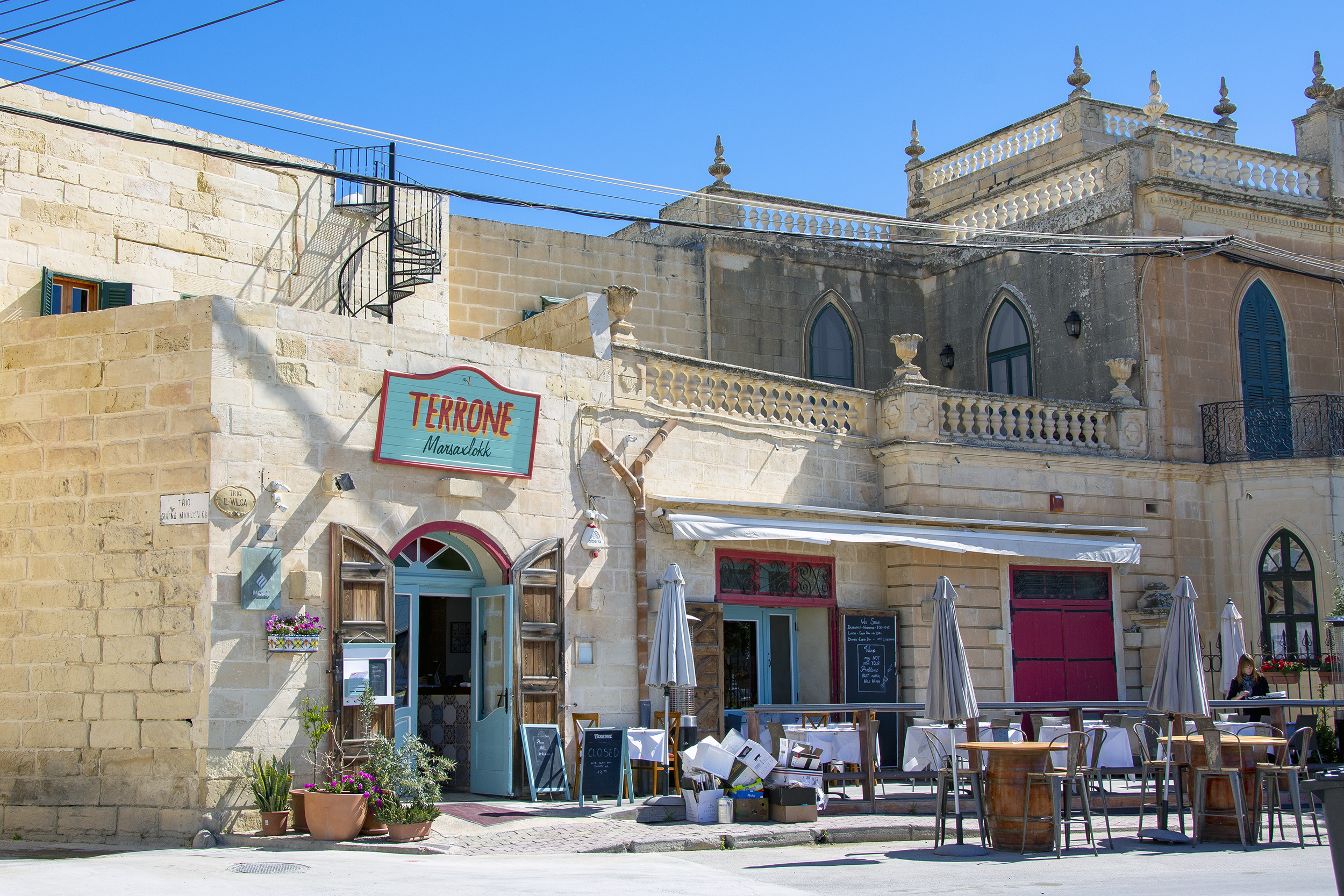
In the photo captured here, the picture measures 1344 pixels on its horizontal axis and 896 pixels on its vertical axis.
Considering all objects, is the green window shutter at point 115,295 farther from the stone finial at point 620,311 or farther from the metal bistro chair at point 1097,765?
the metal bistro chair at point 1097,765

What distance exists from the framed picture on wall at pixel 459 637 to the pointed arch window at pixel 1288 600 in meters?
11.0

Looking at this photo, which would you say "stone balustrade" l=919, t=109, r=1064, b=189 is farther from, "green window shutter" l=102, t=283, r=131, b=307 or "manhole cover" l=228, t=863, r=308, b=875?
"manhole cover" l=228, t=863, r=308, b=875

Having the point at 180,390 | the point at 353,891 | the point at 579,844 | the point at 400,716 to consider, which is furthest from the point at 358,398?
the point at 353,891

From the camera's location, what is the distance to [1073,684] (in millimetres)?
19094

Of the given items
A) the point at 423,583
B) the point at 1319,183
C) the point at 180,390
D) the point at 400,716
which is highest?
the point at 1319,183

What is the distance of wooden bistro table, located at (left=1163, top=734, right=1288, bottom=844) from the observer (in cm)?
1226

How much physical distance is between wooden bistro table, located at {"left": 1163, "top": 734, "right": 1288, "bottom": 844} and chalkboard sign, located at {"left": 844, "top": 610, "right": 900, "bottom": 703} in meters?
5.20

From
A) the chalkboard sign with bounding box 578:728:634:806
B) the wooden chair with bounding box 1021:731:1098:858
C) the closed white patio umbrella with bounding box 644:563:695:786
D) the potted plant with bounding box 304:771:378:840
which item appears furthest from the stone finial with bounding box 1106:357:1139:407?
the potted plant with bounding box 304:771:378:840

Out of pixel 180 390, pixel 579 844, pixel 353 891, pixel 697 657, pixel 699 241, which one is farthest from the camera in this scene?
pixel 699 241

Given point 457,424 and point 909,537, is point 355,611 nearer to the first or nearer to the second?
point 457,424

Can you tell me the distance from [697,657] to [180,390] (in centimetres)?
639

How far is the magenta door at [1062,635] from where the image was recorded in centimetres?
1877

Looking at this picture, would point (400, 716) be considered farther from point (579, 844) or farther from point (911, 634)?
point (911, 634)

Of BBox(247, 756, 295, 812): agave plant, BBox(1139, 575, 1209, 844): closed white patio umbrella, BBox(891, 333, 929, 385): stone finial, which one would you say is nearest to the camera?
BBox(247, 756, 295, 812): agave plant
